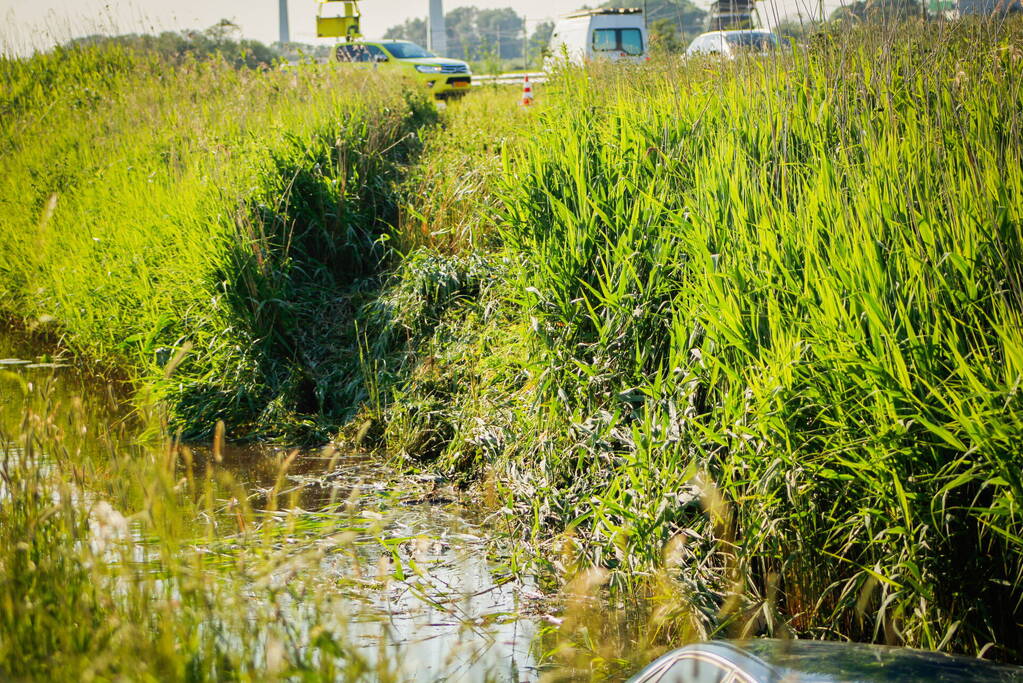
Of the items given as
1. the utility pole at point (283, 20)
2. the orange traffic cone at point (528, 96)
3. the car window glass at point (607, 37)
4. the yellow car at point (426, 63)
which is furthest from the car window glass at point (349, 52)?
the utility pole at point (283, 20)

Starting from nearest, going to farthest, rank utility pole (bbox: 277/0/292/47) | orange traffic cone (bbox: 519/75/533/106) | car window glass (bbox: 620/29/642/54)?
1. orange traffic cone (bbox: 519/75/533/106)
2. car window glass (bbox: 620/29/642/54)
3. utility pole (bbox: 277/0/292/47)

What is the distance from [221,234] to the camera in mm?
7027

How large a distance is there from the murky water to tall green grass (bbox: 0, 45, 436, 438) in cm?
59

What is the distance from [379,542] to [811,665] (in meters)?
2.85

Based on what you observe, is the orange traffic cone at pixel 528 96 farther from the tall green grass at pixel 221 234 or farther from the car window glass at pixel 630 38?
the car window glass at pixel 630 38

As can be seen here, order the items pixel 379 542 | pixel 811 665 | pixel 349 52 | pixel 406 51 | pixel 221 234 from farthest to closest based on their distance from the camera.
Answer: pixel 406 51, pixel 349 52, pixel 221 234, pixel 379 542, pixel 811 665

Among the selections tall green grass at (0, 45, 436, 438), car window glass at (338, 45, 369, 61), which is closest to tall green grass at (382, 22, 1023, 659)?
tall green grass at (0, 45, 436, 438)

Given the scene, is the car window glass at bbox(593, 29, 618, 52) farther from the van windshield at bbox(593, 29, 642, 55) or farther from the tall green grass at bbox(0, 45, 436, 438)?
the tall green grass at bbox(0, 45, 436, 438)

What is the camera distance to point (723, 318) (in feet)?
12.7

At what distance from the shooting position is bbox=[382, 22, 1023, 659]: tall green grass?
9.93ft

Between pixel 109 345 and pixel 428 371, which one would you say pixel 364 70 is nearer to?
pixel 109 345

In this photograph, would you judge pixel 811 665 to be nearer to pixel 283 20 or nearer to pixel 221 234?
pixel 221 234

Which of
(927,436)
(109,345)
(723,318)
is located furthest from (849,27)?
(109,345)

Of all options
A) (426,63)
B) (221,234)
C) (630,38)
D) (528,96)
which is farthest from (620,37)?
(221,234)
